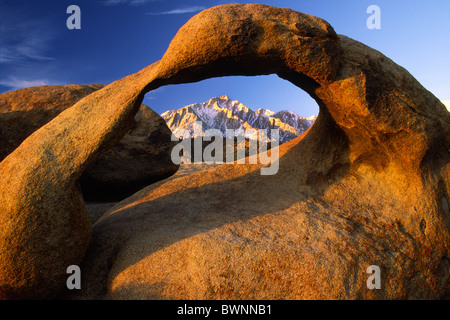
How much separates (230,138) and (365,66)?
8.44 metres

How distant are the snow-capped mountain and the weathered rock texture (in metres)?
24.5

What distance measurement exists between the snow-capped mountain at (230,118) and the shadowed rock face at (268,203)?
1038 inches

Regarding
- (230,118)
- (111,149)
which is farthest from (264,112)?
(111,149)

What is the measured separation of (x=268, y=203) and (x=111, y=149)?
9.34 feet

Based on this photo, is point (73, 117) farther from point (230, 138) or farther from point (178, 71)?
point (230, 138)

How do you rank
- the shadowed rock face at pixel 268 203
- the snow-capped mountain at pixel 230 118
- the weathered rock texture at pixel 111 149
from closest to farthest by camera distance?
1. the shadowed rock face at pixel 268 203
2. the weathered rock texture at pixel 111 149
3. the snow-capped mountain at pixel 230 118

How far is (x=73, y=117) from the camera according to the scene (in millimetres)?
2867

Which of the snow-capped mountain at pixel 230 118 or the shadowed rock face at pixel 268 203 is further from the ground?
the snow-capped mountain at pixel 230 118

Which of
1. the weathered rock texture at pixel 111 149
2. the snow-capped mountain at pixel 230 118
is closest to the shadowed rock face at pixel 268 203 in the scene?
the weathered rock texture at pixel 111 149

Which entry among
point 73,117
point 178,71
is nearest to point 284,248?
point 178,71

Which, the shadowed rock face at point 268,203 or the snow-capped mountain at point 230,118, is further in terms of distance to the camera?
the snow-capped mountain at point 230,118

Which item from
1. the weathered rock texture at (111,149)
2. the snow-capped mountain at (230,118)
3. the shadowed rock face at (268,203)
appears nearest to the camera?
the shadowed rock face at (268,203)

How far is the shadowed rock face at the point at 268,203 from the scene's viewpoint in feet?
8.17

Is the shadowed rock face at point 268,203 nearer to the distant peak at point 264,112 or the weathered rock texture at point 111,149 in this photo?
the weathered rock texture at point 111,149
